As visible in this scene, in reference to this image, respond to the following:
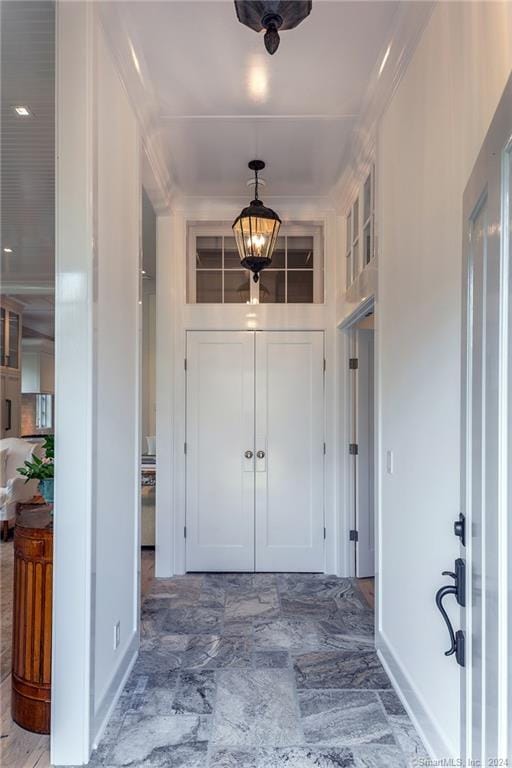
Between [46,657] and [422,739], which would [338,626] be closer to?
[422,739]

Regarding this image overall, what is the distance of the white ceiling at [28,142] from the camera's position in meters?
1.98

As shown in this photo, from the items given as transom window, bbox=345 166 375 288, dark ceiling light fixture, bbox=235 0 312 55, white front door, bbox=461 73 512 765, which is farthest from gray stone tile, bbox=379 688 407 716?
dark ceiling light fixture, bbox=235 0 312 55

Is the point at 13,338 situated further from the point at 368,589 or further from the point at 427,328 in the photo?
the point at 427,328

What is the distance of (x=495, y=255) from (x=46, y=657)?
216 cm

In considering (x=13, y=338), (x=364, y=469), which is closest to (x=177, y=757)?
(x=364, y=469)

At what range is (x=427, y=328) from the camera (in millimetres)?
1876

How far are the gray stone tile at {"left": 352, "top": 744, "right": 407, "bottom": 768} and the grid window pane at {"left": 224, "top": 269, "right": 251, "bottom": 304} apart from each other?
3.06 m

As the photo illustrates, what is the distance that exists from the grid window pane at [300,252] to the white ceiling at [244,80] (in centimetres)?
66

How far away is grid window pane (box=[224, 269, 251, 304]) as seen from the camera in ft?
12.7

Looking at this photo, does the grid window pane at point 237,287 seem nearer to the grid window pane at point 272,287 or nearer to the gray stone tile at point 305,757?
the grid window pane at point 272,287

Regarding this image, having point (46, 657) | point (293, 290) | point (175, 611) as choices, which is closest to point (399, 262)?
point (293, 290)

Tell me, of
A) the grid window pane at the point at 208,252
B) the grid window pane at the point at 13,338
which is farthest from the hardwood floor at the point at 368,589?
the grid window pane at the point at 13,338

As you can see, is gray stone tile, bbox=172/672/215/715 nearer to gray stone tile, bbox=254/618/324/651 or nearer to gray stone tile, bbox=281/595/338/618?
gray stone tile, bbox=254/618/324/651

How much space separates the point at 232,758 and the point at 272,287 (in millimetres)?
3153
